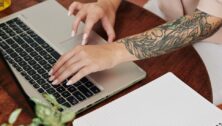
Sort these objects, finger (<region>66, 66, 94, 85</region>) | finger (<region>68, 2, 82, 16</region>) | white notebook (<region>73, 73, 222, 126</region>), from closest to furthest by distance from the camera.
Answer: white notebook (<region>73, 73, 222, 126</region>), finger (<region>66, 66, 94, 85</region>), finger (<region>68, 2, 82, 16</region>)

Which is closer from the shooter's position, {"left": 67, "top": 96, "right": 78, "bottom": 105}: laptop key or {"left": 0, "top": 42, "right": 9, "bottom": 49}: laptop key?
{"left": 67, "top": 96, "right": 78, "bottom": 105}: laptop key

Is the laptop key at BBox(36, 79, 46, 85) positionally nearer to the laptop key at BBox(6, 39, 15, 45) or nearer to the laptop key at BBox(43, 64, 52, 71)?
the laptop key at BBox(43, 64, 52, 71)

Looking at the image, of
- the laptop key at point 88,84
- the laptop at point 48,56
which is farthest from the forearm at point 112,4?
the laptop key at point 88,84

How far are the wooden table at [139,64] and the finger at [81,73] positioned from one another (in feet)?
0.28

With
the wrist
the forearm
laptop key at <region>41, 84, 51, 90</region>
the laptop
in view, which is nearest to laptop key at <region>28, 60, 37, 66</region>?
the laptop

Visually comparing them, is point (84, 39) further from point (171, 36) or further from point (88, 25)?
point (171, 36)

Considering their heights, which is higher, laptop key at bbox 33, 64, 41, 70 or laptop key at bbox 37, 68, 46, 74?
laptop key at bbox 37, 68, 46, 74

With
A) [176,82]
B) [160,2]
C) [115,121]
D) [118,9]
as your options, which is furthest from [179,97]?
[160,2]

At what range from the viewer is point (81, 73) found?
93 centimetres

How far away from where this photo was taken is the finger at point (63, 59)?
3.12 ft

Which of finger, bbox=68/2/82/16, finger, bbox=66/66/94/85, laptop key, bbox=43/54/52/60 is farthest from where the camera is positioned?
finger, bbox=68/2/82/16

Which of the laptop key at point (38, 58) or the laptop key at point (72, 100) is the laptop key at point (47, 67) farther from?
the laptop key at point (72, 100)

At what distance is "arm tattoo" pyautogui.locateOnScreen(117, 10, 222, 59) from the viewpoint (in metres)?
1.04

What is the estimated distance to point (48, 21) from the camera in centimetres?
113
